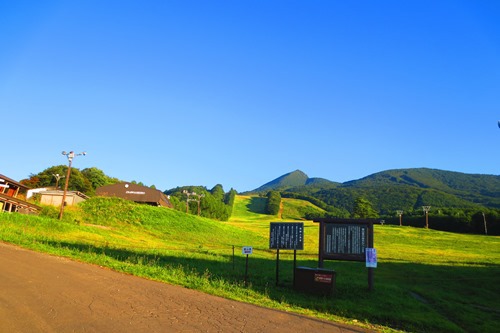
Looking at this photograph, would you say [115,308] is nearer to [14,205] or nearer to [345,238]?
[345,238]

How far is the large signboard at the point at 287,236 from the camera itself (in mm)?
17281

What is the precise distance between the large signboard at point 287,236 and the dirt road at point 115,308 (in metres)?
6.33

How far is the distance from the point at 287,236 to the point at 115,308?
9.94m

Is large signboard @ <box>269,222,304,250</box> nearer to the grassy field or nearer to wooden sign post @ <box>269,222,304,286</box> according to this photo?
wooden sign post @ <box>269,222,304,286</box>

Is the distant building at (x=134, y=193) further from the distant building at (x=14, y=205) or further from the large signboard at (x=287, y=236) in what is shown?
the large signboard at (x=287, y=236)

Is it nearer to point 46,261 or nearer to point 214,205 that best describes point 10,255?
point 46,261

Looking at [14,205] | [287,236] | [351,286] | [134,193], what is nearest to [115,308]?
[287,236]

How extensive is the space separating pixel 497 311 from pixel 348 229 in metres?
6.77

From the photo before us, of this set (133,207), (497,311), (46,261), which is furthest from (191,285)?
(133,207)

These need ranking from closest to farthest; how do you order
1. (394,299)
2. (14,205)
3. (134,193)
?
(394,299), (14,205), (134,193)

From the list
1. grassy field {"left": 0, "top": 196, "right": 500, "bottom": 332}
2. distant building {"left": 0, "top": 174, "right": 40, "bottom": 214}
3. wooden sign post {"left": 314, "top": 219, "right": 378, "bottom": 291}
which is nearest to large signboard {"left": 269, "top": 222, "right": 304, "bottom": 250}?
wooden sign post {"left": 314, "top": 219, "right": 378, "bottom": 291}

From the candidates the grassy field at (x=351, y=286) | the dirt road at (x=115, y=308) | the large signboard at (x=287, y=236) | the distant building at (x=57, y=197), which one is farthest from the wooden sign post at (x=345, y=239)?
the distant building at (x=57, y=197)

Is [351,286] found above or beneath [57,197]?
beneath

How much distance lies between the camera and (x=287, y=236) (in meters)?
17.5
